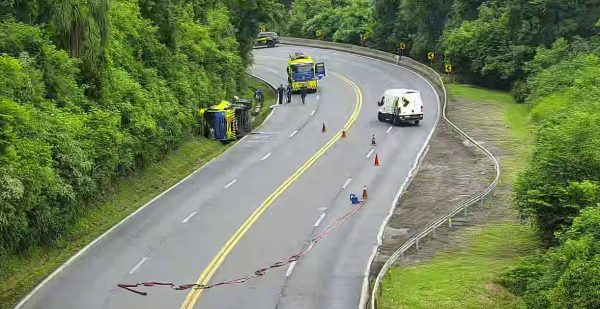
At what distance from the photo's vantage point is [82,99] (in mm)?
34438

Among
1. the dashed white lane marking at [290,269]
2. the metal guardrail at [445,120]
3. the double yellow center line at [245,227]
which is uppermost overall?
the metal guardrail at [445,120]

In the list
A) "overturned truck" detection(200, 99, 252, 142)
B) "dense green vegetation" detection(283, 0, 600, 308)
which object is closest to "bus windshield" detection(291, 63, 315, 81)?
"dense green vegetation" detection(283, 0, 600, 308)

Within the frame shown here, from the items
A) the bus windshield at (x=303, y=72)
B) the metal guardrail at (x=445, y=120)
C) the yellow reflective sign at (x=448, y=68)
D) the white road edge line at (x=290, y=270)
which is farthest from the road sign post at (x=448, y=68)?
the white road edge line at (x=290, y=270)

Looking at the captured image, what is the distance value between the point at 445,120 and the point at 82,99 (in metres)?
25.6

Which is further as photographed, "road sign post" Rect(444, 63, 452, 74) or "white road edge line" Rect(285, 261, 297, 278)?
"road sign post" Rect(444, 63, 452, 74)

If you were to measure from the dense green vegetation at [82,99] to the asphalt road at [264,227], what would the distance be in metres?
2.27

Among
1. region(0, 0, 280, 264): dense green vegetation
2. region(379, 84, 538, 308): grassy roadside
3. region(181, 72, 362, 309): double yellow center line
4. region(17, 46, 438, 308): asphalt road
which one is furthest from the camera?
region(0, 0, 280, 264): dense green vegetation

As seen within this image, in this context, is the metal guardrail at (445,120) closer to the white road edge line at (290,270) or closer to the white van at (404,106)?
the white van at (404,106)

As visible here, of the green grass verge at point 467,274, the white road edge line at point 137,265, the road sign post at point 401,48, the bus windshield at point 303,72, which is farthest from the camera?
the road sign post at point 401,48

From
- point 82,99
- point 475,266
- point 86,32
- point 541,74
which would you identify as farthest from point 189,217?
point 541,74

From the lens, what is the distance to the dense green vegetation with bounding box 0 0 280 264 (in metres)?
26.5

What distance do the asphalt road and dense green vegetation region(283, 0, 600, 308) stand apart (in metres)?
5.99

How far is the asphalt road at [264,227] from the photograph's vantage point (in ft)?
82.3

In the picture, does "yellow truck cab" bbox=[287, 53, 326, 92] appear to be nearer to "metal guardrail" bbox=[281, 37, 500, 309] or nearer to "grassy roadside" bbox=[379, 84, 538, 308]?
"metal guardrail" bbox=[281, 37, 500, 309]
